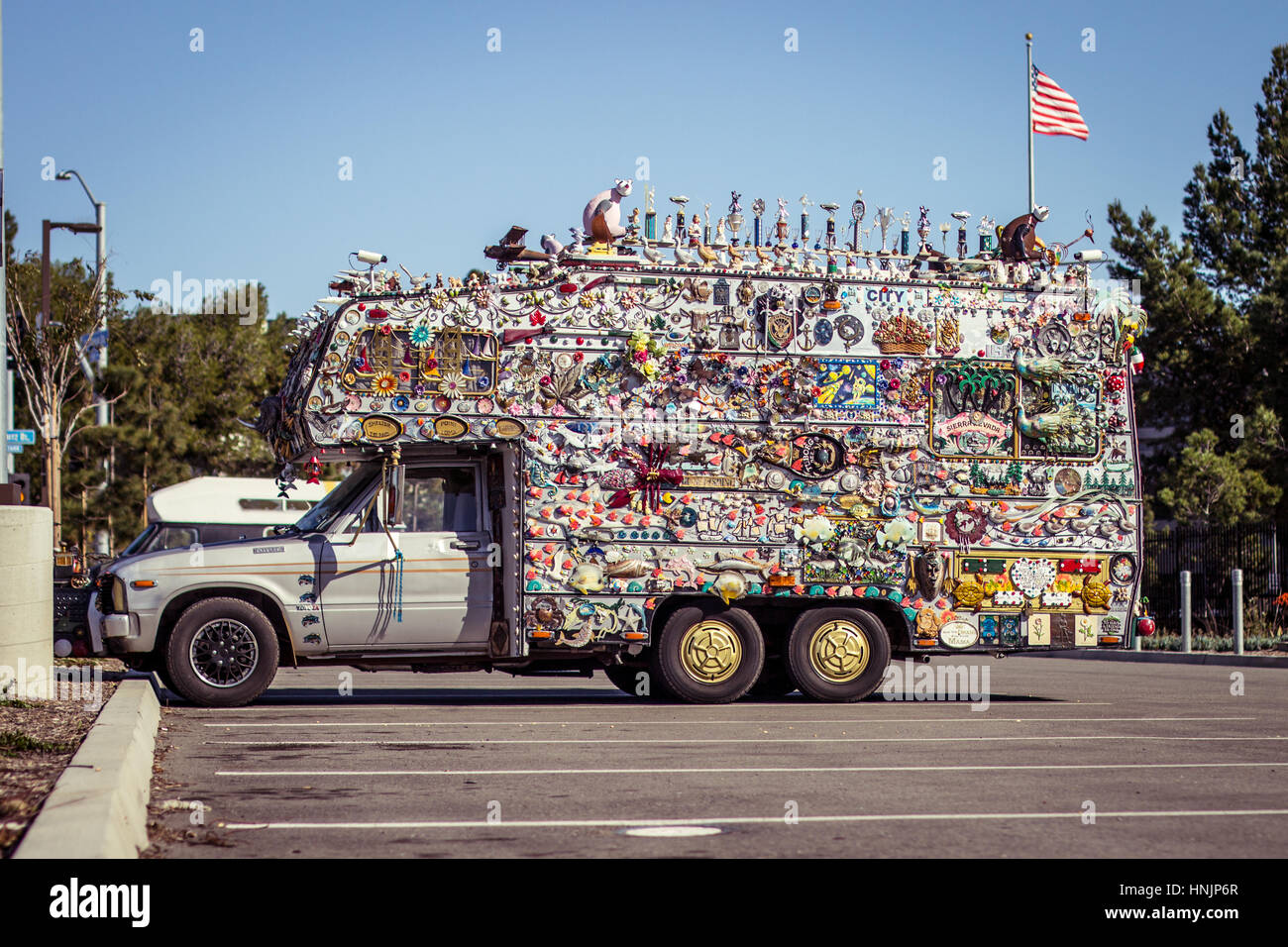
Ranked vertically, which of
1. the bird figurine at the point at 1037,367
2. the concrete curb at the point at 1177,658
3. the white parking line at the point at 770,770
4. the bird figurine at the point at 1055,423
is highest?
the bird figurine at the point at 1037,367

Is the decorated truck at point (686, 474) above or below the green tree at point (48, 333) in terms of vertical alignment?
below

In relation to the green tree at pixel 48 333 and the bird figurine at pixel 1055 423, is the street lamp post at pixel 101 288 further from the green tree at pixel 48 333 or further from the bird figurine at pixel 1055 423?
the bird figurine at pixel 1055 423

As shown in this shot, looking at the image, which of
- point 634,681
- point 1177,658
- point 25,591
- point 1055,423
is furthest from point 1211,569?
point 25,591

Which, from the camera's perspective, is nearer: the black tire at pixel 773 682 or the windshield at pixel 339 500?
the windshield at pixel 339 500

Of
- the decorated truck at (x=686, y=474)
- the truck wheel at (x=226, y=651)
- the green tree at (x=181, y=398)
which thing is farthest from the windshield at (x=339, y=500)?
the green tree at (x=181, y=398)

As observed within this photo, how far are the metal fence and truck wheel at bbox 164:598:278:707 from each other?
1856 centimetres

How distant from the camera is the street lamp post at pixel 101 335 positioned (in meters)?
30.3

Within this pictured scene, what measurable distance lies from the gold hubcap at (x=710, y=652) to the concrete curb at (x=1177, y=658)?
8.47 metres

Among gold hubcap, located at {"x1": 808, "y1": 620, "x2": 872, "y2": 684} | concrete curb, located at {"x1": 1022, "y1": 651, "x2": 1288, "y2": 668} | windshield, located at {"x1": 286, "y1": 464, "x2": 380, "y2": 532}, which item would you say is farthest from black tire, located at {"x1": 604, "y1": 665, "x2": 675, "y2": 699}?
concrete curb, located at {"x1": 1022, "y1": 651, "x2": 1288, "y2": 668}

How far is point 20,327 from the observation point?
99.5 feet

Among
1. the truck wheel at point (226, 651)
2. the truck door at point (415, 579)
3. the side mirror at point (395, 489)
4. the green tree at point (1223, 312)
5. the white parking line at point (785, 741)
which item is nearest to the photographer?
the white parking line at point (785, 741)

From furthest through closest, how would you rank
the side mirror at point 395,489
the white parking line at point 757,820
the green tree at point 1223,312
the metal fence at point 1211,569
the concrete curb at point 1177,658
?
1. the green tree at point 1223,312
2. the metal fence at point 1211,569
3. the concrete curb at point 1177,658
4. the side mirror at point 395,489
5. the white parking line at point 757,820

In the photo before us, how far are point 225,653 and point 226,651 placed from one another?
2 cm
